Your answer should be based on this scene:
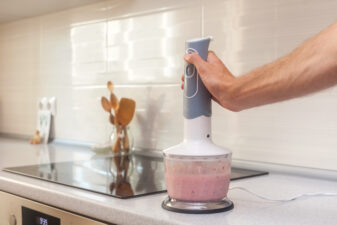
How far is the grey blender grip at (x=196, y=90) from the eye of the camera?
0.80 metres

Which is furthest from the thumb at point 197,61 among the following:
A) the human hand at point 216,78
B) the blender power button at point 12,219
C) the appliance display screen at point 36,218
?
the blender power button at point 12,219

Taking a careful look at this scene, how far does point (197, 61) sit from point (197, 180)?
203mm

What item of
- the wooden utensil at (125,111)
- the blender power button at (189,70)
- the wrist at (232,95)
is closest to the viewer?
the wrist at (232,95)

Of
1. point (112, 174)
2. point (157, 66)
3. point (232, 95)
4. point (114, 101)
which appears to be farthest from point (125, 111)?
point (232, 95)

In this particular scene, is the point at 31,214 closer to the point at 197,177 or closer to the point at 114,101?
→ the point at 197,177

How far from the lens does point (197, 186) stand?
0.79m

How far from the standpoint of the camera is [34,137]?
80.2 inches

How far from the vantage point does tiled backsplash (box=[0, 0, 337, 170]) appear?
1.15m

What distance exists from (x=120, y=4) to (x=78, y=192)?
94 cm

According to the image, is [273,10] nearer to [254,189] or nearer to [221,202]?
[254,189]

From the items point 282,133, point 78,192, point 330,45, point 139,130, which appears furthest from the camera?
point 139,130

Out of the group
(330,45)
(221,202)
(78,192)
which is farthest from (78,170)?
(330,45)

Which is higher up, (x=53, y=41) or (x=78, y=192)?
(x=53, y=41)

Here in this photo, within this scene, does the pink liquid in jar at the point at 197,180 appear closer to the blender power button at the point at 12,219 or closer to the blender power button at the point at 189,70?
the blender power button at the point at 189,70
